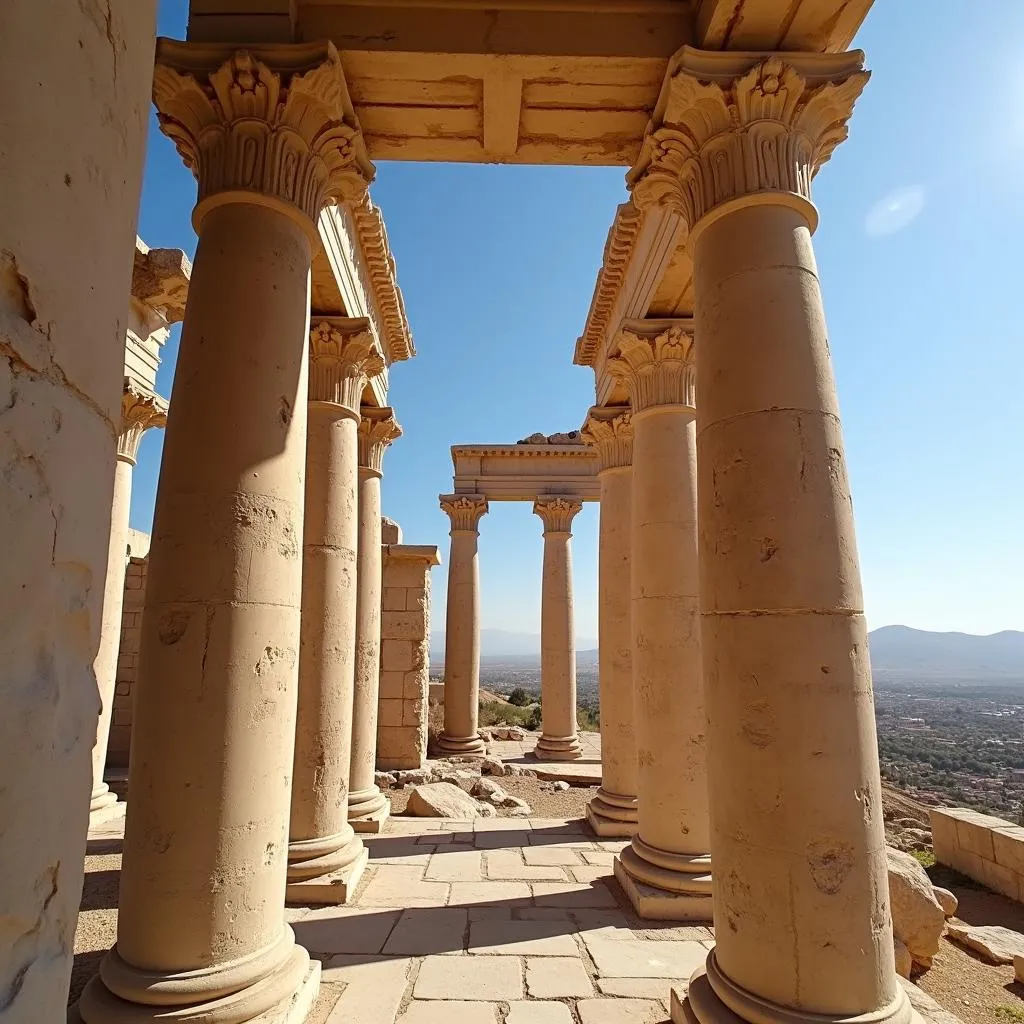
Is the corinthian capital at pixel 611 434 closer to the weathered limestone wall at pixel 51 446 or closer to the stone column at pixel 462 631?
the stone column at pixel 462 631

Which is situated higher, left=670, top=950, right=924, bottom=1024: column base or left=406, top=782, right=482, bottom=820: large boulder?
left=670, top=950, right=924, bottom=1024: column base

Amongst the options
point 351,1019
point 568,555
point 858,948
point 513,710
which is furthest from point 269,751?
point 513,710

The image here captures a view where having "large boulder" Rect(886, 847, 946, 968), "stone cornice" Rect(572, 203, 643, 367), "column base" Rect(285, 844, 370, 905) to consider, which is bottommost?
"large boulder" Rect(886, 847, 946, 968)

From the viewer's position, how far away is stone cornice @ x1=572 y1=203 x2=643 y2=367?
10992 millimetres

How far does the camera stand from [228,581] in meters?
5.74

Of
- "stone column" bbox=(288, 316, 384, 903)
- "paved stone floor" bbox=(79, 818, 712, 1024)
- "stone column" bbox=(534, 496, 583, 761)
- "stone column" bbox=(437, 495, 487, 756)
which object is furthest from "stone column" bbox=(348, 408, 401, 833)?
"stone column" bbox=(534, 496, 583, 761)

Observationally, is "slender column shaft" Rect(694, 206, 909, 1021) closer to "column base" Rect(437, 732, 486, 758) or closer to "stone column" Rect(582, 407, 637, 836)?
"stone column" Rect(582, 407, 637, 836)

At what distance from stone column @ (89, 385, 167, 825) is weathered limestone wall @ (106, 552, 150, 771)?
194 inches

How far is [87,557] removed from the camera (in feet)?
7.23

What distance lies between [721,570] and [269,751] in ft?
13.6

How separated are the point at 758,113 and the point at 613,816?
37.7 ft

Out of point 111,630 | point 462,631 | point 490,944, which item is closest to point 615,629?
point 490,944

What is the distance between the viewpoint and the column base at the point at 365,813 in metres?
12.5

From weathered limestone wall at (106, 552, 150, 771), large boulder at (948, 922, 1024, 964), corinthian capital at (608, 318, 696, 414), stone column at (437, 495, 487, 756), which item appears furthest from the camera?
stone column at (437, 495, 487, 756)
